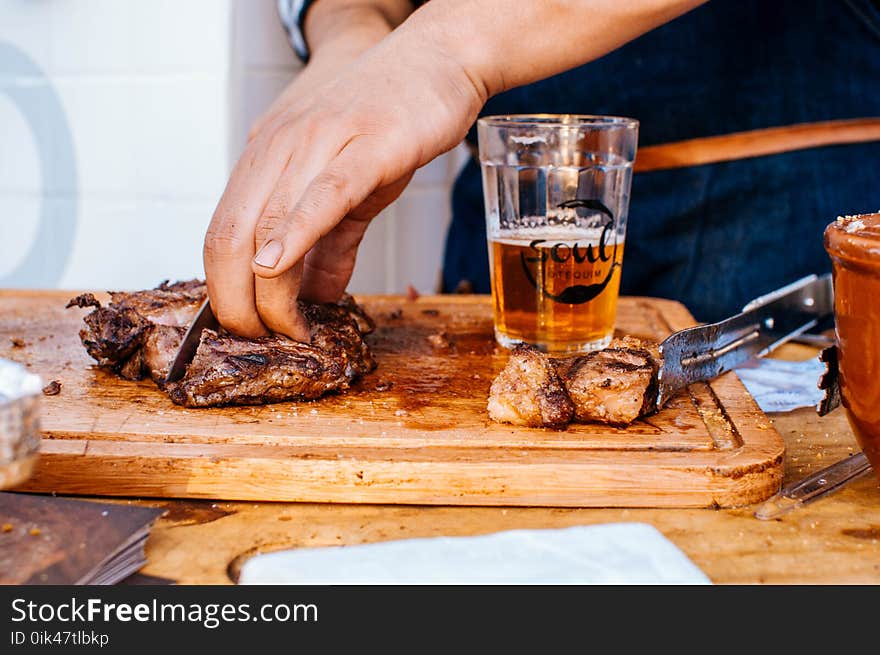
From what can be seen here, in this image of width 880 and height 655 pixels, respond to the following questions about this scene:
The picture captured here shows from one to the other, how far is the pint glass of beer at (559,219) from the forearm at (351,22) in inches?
18.8

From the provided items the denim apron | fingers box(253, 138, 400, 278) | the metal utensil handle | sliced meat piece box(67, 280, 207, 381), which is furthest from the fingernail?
the denim apron

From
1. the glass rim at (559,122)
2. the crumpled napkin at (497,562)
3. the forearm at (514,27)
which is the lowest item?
the crumpled napkin at (497,562)

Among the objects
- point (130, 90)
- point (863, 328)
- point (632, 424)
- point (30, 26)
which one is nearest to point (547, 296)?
point (632, 424)

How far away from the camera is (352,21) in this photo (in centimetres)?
200

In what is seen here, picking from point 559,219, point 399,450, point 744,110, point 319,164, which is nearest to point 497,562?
point 399,450

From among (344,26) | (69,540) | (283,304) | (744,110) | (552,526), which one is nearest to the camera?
(69,540)

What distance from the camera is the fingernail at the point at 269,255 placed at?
1250 mm

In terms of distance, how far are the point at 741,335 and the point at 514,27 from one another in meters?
0.59

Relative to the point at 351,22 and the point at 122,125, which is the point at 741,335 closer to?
the point at 351,22

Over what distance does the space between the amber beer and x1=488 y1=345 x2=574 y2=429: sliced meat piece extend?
261 millimetres

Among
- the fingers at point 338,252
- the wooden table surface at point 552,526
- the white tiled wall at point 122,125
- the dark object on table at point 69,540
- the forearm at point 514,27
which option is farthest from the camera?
the white tiled wall at point 122,125

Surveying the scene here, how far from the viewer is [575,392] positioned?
1265 millimetres

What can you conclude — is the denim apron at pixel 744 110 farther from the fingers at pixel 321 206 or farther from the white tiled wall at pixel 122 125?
the fingers at pixel 321 206

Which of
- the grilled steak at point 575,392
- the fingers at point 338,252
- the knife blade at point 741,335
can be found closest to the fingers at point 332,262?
the fingers at point 338,252
